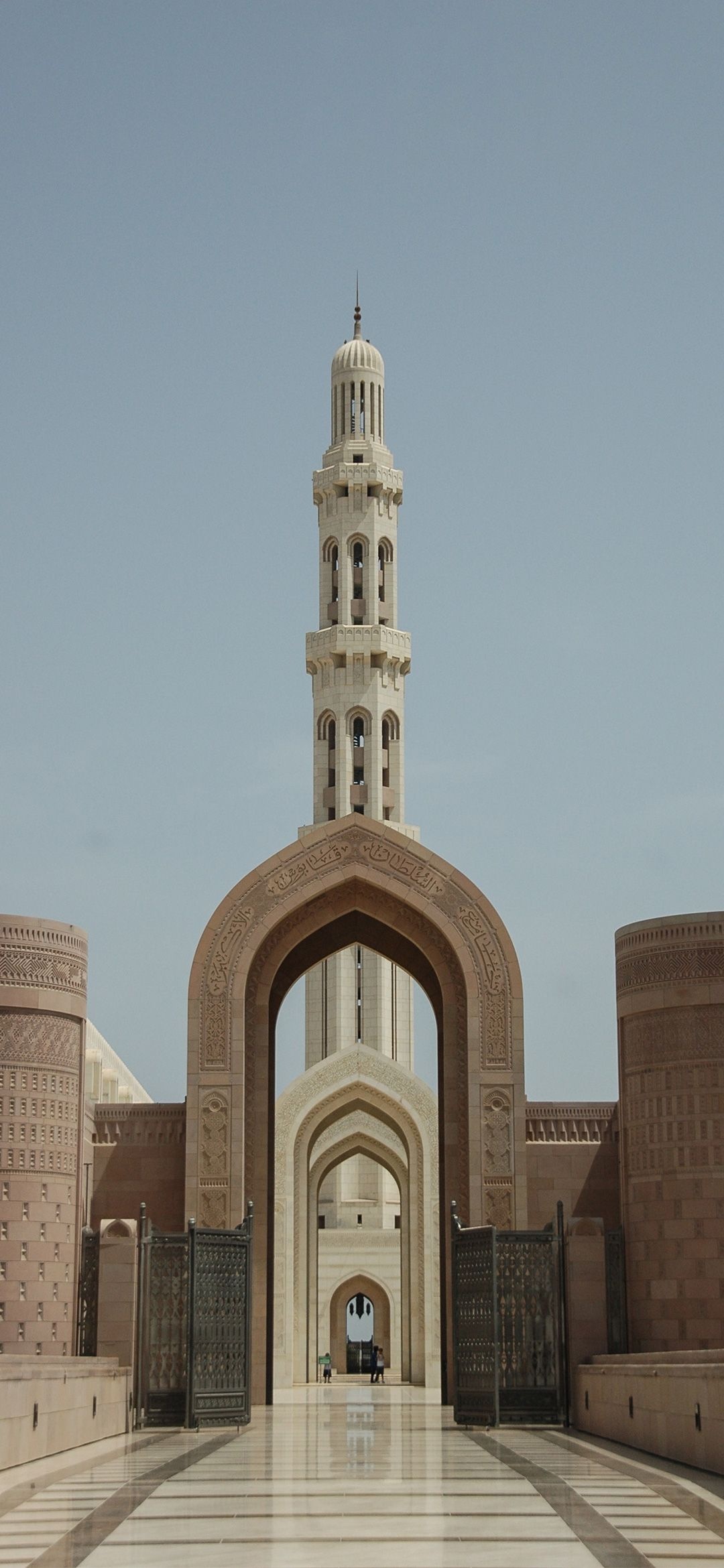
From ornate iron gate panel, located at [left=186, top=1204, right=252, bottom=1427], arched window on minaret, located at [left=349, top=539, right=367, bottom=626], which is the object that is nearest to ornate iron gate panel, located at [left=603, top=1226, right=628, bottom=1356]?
ornate iron gate panel, located at [left=186, top=1204, right=252, bottom=1427]

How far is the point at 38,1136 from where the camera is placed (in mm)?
15875

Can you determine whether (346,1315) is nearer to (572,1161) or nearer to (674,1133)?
(572,1161)

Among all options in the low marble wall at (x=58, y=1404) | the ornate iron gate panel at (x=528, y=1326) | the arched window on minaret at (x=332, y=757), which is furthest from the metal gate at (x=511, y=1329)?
the arched window on minaret at (x=332, y=757)

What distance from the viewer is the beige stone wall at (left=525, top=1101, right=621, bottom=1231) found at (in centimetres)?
1761

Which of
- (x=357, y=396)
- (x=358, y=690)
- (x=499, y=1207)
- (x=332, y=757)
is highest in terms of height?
(x=357, y=396)

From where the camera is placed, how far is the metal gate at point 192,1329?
15375mm

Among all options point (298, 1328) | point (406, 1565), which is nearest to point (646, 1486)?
point (406, 1565)

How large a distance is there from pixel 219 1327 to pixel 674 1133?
4.31 metres

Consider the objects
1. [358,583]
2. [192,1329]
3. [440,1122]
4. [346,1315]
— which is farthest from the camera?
[346,1315]

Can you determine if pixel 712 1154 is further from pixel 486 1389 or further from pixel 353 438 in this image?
pixel 353 438

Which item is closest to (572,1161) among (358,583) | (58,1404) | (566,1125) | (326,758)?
(566,1125)

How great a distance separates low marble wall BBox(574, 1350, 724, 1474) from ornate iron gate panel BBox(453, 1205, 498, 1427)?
765 mm

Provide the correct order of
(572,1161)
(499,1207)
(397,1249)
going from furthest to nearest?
1. (397,1249)
2. (572,1161)
3. (499,1207)

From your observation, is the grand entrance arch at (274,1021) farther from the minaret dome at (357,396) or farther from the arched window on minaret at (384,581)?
the minaret dome at (357,396)
